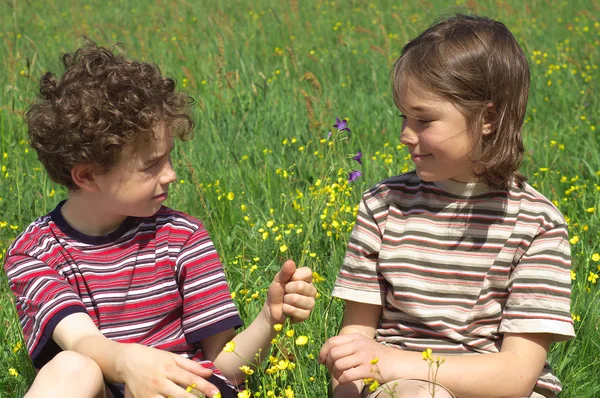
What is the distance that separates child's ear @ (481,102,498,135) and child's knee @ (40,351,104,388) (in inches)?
43.2

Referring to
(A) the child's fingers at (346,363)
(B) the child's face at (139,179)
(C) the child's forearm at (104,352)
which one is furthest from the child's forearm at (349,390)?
(B) the child's face at (139,179)

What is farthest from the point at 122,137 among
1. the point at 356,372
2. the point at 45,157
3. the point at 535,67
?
the point at 535,67

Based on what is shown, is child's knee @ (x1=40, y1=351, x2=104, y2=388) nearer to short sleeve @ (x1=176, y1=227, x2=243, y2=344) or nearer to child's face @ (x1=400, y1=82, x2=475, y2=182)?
short sleeve @ (x1=176, y1=227, x2=243, y2=344)

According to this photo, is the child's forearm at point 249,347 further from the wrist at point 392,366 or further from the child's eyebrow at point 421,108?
the child's eyebrow at point 421,108

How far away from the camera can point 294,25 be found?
6.79 m

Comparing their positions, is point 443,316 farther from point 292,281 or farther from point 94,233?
point 94,233

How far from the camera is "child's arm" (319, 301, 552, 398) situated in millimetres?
1796

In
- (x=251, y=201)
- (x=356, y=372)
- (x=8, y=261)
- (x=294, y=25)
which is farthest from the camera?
(x=294, y=25)

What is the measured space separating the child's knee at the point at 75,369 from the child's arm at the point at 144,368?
0.12 feet

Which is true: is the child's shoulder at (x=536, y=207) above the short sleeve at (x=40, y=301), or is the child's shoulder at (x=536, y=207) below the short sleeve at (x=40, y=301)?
above

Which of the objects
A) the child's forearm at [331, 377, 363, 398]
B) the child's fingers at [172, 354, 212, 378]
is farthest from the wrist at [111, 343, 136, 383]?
the child's forearm at [331, 377, 363, 398]

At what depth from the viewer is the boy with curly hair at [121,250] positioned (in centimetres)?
195

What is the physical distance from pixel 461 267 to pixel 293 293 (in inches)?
17.2

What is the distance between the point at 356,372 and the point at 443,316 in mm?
331
